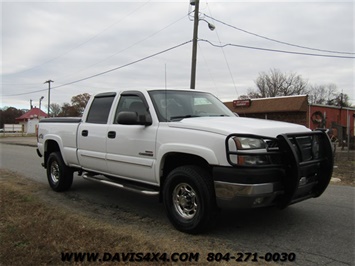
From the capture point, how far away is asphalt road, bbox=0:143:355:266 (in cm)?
400

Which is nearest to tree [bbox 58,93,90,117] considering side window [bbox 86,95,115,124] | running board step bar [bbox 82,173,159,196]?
side window [bbox 86,95,115,124]

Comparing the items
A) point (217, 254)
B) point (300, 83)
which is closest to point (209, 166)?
point (217, 254)

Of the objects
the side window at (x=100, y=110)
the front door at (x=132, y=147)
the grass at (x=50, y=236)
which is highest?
the side window at (x=100, y=110)

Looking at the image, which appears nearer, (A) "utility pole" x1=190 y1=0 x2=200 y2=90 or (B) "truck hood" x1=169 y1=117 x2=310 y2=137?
(B) "truck hood" x1=169 y1=117 x2=310 y2=137

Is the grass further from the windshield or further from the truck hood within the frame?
the windshield

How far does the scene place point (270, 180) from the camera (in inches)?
160

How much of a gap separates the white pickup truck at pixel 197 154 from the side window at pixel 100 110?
20 mm

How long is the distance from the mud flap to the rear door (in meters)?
2.96

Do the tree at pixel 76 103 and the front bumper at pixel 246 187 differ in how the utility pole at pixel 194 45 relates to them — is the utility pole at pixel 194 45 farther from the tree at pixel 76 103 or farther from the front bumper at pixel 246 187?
the tree at pixel 76 103

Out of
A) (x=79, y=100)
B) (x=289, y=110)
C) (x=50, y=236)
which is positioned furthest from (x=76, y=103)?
(x=50, y=236)

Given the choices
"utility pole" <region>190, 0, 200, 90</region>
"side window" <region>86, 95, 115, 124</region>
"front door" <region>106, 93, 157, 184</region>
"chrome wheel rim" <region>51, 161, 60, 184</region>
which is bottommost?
"chrome wheel rim" <region>51, 161, 60, 184</region>

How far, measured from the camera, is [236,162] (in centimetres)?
400

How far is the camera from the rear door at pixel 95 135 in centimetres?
589

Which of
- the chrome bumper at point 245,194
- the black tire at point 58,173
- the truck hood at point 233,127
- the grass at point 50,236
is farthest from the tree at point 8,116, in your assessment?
the chrome bumper at point 245,194
